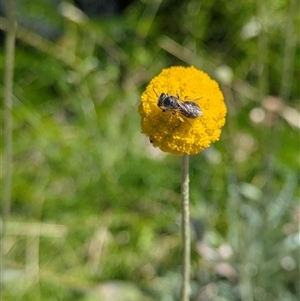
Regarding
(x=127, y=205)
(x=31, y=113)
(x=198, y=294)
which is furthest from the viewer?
(x=31, y=113)

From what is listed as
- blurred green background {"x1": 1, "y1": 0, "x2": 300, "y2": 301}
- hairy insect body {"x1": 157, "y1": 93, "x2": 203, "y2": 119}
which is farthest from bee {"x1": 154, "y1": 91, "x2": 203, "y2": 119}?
blurred green background {"x1": 1, "y1": 0, "x2": 300, "y2": 301}

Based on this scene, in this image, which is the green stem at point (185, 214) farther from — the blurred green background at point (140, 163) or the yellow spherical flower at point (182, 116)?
the blurred green background at point (140, 163)

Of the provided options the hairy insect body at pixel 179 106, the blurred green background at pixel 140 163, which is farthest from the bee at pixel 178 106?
the blurred green background at pixel 140 163

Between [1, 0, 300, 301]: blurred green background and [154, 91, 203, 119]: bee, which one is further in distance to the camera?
[1, 0, 300, 301]: blurred green background

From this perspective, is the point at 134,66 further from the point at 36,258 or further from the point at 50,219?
the point at 36,258

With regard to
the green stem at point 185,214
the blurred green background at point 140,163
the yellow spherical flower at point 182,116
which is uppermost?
the yellow spherical flower at point 182,116

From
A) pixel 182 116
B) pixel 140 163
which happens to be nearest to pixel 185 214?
pixel 182 116

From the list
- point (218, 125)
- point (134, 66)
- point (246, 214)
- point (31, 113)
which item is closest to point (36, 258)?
point (31, 113)

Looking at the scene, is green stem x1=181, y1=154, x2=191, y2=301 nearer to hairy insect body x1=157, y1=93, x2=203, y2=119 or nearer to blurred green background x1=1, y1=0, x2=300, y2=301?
hairy insect body x1=157, y1=93, x2=203, y2=119
